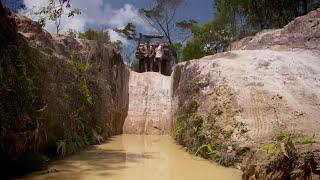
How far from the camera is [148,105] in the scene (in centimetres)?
1175

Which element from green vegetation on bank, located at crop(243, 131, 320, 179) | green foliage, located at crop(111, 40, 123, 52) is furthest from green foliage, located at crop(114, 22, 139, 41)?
green vegetation on bank, located at crop(243, 131, 320, 179)

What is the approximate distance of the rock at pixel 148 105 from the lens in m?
11.1

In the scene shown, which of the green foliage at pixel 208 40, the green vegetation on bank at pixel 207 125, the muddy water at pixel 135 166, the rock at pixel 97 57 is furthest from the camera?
the green foliage at pixel 208 40

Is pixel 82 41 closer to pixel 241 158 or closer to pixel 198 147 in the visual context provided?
pixel 198 147

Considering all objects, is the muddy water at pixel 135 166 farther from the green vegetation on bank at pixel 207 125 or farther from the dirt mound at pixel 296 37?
the dirt mound at pixel 296 37

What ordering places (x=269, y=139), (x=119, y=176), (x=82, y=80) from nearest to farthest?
(x=119, y=176) < (x=269, y=139) < (x=82, y=80)

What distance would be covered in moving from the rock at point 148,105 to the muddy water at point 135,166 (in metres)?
3.07

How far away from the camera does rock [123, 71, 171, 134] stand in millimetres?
11125

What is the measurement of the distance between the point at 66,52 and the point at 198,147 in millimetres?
3886

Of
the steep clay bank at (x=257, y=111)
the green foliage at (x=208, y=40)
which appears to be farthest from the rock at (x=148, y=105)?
the green foliage at (x=208, y=40)

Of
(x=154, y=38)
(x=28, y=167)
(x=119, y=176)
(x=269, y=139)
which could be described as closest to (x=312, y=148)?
(x=269, y=139)

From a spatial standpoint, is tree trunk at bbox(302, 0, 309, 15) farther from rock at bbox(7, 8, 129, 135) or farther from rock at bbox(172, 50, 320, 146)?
rock at bbox(7, 8, 129, 135)

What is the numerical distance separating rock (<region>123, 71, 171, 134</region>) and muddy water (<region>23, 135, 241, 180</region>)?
3073mm

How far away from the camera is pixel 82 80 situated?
8.69 metres
